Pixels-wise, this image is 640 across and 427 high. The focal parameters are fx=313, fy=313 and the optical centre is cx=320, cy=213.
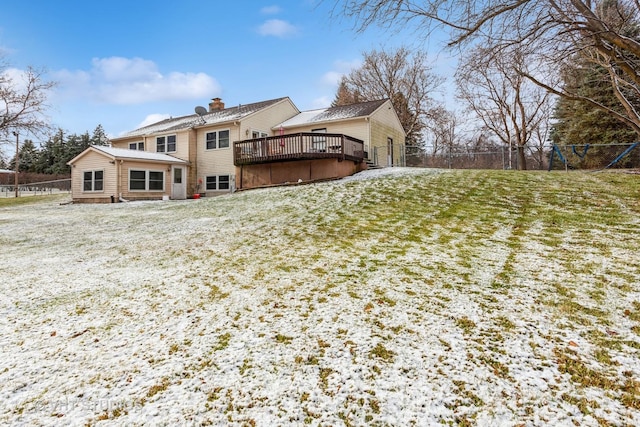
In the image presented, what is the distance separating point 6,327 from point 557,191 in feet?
39.1

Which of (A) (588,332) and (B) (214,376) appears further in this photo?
(A) (588,332)

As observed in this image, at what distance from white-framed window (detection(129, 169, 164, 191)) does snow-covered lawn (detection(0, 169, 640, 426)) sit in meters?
11.4

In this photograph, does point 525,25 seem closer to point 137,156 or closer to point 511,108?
point 137,156

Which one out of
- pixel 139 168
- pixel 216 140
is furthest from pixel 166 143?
pixel 216 140

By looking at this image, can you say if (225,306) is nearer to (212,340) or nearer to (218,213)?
(212,340)

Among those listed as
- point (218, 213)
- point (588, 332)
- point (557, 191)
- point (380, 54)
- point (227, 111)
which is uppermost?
point (380, 54)

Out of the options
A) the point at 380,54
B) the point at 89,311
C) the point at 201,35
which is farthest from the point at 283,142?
the point at 380,54

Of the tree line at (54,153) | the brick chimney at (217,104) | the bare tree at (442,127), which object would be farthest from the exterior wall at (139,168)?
the tree line at (54,153)

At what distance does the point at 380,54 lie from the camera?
3069 centimetres

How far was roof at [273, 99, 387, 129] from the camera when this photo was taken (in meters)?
17.9

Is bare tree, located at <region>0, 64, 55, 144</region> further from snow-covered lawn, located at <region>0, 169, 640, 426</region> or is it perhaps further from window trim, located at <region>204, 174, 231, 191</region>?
snow-covered lawn, located at <region>0, 169, 640, 426</region>

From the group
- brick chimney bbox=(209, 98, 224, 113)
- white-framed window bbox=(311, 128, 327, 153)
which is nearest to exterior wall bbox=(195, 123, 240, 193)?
white-framed window bbox=(311, 128, 327, 153)

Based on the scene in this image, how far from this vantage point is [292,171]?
15.4m

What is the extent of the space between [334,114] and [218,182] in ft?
26.5
